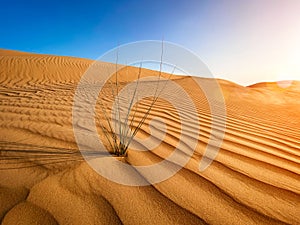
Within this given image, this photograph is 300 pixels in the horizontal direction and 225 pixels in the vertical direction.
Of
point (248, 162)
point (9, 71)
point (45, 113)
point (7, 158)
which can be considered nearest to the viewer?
point (7, 158)

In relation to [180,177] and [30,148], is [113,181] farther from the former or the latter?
[30,148]

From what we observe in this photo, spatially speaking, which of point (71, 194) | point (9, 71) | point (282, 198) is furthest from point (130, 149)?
point (9, 71)

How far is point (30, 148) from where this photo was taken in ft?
5.44

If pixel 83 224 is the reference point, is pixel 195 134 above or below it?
above

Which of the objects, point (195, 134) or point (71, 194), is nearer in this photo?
point (71, 194)

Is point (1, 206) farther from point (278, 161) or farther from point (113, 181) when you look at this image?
point (278, 161)

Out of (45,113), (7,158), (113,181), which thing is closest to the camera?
(113,181)

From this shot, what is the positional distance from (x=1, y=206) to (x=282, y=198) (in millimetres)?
1503

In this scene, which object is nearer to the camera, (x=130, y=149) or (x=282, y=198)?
(x=282, y=198)

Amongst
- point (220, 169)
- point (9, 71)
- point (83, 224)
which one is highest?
point (9, 71)

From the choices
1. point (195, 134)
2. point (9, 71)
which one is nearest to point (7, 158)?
point (195, 134)

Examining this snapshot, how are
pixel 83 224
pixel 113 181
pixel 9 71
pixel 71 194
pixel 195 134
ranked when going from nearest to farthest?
1. pixel 83 224
2. pixel 71 194
3. pixel 113 181
4. pixel 195 134
5. pixel 9 71

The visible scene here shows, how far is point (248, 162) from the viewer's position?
1.64 m

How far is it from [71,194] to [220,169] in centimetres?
101
